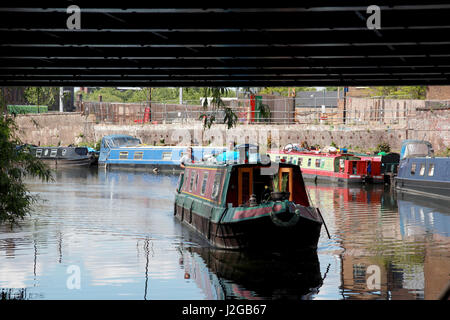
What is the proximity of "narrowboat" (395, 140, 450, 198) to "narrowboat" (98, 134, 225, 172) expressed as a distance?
591 inches

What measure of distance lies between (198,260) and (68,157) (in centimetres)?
3981

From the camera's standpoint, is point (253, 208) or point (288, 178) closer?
point (253, 208)

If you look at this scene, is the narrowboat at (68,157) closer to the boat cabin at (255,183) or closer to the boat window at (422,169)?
the boat window at (422,169)

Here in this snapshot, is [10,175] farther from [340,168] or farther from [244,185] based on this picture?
[340,168]

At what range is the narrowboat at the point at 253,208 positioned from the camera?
50.1 ft

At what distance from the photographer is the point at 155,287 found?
40.2 feet

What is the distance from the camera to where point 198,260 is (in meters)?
15.2

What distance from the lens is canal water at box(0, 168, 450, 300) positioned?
39.9ft
